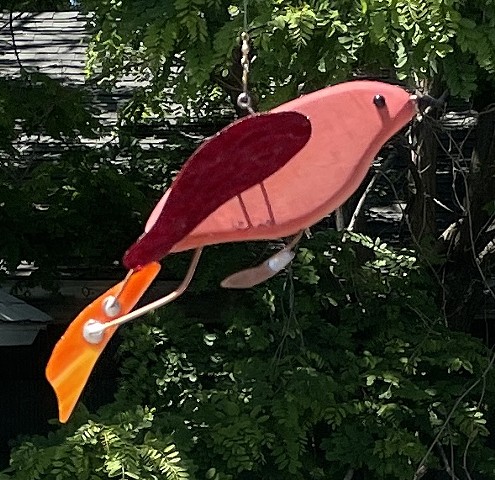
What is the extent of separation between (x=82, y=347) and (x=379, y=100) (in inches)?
29.2

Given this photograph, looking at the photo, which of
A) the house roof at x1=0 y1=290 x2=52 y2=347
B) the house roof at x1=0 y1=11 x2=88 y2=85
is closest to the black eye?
the house roof at x1=0 y1=290 x2=52 y2=347

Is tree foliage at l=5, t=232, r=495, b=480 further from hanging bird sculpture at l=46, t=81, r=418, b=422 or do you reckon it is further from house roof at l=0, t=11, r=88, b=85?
house roof at l=0, t=11, r=88, b=85

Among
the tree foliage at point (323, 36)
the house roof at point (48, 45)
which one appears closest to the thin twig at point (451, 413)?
the tree foliage at point (323, 36)

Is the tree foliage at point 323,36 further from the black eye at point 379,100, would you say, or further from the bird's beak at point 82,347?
the bird's beak at point 82,347

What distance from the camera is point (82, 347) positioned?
176 centimetres

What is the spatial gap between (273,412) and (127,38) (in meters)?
1.47

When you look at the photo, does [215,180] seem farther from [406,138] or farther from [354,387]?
[406,138]

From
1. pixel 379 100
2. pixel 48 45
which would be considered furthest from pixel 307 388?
pixel 48 45

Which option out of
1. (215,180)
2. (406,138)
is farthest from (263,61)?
(406,138)

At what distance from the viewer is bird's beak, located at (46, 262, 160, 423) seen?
1752 mm

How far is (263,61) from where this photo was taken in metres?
2.72

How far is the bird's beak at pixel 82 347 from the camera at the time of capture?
1752mm

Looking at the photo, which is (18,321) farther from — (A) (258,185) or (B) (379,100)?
(B) (379,100)

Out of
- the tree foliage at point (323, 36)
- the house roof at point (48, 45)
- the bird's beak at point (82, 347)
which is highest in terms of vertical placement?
the tree foliage at point (323, 36)
